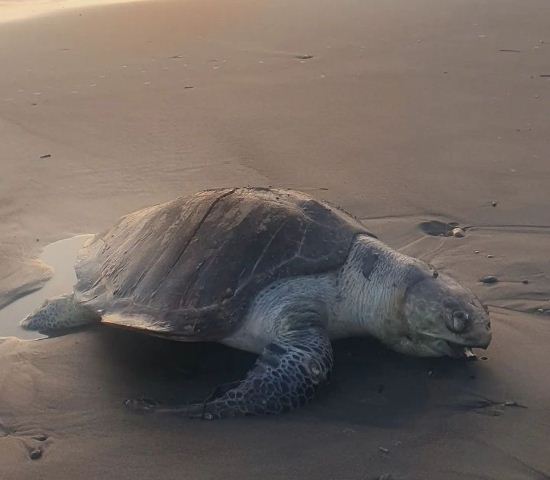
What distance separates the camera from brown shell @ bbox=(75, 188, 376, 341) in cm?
308

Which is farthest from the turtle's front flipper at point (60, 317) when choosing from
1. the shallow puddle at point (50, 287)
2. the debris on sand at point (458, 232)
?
the debris on sand at point (458, 232)

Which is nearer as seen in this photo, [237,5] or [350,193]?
[350,193]

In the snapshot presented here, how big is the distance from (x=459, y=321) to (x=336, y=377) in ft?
1.49

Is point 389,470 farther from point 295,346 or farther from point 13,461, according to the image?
point 13,461

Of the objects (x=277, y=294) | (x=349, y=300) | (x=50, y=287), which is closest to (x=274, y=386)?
(x=277, y=294)

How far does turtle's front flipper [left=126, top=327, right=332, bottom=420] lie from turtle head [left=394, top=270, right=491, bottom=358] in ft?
1.05

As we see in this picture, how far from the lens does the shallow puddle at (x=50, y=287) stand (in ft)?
11.9

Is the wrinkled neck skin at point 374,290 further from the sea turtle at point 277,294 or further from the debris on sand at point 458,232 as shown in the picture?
the debris on sand at point 458,232

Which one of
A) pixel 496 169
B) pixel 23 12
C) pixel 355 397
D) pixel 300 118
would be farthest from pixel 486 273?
pixel 23 12

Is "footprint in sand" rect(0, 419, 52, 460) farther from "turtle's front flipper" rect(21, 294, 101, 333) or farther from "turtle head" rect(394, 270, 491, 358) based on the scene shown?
"turtle head" rect(394, 270, 491, 358)

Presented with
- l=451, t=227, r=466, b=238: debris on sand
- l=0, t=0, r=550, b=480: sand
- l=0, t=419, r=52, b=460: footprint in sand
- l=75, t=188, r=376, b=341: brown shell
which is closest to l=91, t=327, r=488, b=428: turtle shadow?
l=0, t=0, r=550, b=480: sand

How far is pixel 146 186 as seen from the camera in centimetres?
511

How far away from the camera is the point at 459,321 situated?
2.84m

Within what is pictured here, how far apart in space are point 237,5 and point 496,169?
6245mm
